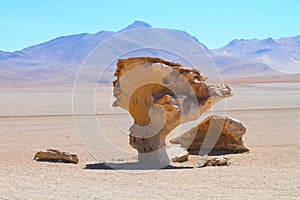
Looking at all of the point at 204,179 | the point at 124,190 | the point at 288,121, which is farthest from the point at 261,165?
the point at 288,121

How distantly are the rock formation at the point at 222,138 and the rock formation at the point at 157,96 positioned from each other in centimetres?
186

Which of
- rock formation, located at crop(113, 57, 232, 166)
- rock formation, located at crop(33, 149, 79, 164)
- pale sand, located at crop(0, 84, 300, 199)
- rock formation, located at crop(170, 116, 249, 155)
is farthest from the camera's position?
rock formation, located at crop(170, 116, 249, 155)

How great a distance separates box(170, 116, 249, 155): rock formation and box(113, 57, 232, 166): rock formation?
6.11 ft

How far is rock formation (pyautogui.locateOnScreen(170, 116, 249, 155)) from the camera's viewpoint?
13.3m

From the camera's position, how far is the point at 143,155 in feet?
38.4

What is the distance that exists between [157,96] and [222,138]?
3234 mm

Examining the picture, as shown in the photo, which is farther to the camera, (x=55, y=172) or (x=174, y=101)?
(x=174, y=101)

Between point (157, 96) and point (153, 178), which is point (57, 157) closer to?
point (157, 96)

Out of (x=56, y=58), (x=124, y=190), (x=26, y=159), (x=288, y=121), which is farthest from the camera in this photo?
(x=56, y=58)

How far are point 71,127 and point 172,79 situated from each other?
10.8 metres

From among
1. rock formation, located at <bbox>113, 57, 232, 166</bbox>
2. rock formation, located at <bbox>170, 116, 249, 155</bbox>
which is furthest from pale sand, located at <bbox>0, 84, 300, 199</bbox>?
rock formation, located at <bbox>113, 57, 232, 166</bbox>

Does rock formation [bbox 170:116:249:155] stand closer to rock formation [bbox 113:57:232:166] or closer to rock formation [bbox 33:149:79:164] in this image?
rock formation [bbox 113:57:232:166]

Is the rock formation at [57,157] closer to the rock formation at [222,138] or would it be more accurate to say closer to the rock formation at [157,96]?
the rock formation at [157,96]

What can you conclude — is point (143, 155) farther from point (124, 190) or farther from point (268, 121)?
point (268, 121)
